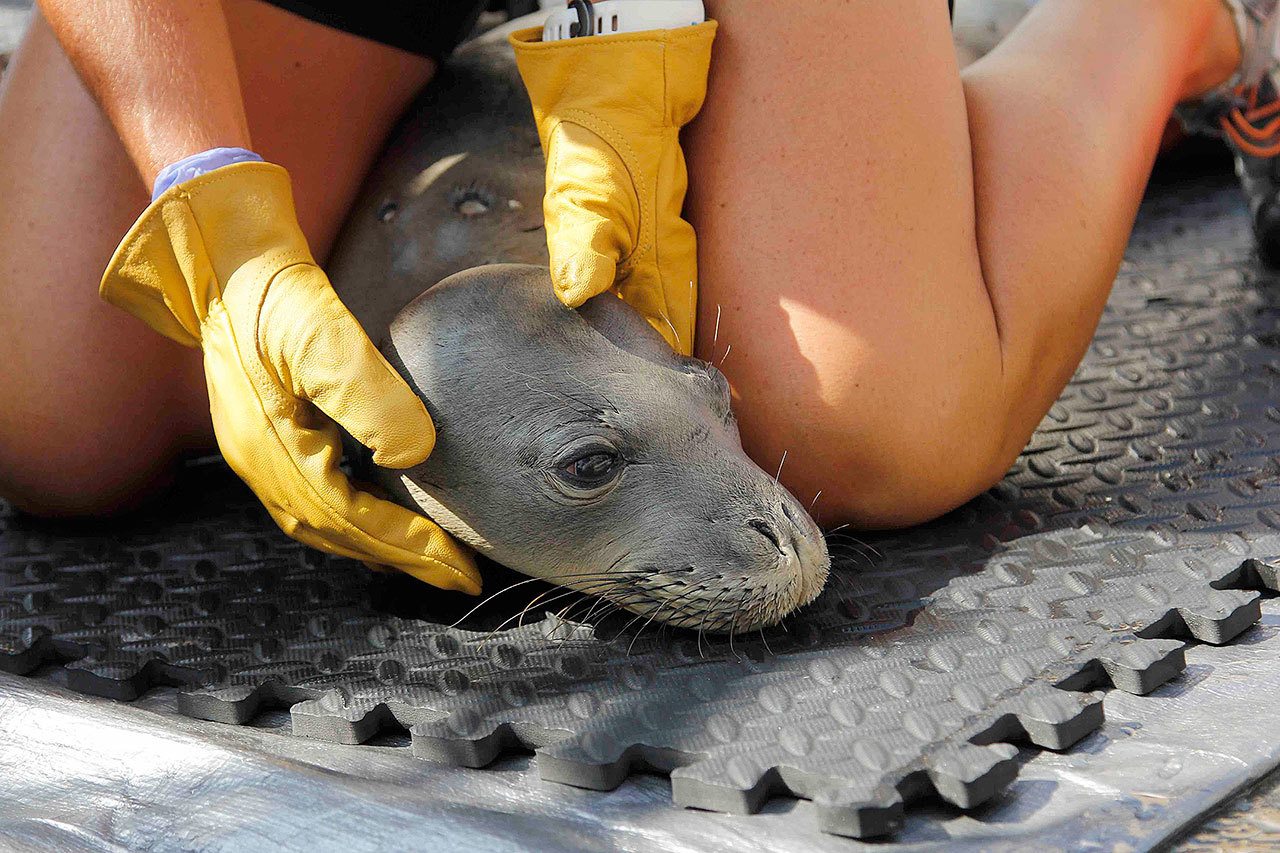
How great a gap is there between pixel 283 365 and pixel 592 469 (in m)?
0.44

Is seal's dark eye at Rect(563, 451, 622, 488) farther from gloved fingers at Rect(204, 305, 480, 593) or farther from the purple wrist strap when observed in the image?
the purple wrist strap

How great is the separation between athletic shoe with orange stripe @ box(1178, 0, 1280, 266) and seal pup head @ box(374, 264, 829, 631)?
5.57 ft

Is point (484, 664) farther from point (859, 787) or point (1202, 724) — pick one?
point (1202, 724)

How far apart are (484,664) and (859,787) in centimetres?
59

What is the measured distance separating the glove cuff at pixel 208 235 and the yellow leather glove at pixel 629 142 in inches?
15.7

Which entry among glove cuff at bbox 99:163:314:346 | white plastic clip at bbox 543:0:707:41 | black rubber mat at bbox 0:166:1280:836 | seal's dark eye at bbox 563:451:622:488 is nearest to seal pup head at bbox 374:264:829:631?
seal's dark eye at bbox 563:451:622:488

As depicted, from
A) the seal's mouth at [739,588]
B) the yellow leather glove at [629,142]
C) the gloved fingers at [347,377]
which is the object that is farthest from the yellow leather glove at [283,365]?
the yellow leather glove at [629,142]

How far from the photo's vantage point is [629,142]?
6.30ft

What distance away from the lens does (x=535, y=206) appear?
86.5 inches

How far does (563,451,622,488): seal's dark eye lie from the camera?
1642 millimetres

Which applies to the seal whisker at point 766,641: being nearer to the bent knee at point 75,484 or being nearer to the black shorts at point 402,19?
the bent knee at point 75,484

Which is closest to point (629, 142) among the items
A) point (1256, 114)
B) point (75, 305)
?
point (75, 305)

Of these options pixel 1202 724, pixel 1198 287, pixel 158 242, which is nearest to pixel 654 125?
pixel 158 242

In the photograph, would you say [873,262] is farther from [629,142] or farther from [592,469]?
[592,469]
